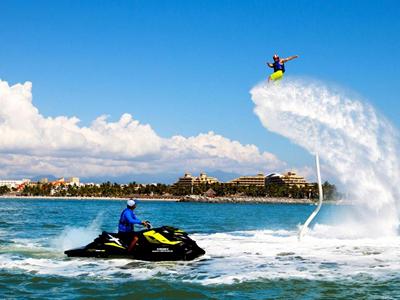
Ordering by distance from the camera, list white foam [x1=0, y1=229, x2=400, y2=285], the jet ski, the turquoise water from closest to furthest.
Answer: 1. the turquoise water
2. white foam [x1=0, y1=229, x2=400, y2=285]
3. the jet ski

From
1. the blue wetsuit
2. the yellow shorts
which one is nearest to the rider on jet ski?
the blue wetsuit

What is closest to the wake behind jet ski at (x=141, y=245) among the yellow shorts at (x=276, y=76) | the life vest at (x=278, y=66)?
the yellow shorts at (x=276, y=76)

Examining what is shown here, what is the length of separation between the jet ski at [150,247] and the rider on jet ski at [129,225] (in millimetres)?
101

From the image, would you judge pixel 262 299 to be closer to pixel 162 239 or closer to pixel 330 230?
pixel 162 239

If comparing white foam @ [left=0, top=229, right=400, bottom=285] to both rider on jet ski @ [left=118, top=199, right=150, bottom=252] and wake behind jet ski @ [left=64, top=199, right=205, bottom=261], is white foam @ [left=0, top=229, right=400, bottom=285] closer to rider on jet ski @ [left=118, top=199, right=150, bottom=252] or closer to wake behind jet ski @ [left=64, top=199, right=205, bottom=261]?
wake behind jet ski @ [left=64, top=199, right=205, bottom=261]

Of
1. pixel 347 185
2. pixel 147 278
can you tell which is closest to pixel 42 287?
pixel 147 278

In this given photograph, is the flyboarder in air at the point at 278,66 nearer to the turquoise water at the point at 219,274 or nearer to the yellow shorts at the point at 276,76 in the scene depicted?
the yellow shorts at the point at 276,76

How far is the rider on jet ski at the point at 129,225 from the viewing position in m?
16.9

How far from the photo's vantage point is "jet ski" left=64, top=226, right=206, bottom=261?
16516mm

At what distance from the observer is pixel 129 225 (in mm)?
17250

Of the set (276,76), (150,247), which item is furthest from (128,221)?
(276,76)

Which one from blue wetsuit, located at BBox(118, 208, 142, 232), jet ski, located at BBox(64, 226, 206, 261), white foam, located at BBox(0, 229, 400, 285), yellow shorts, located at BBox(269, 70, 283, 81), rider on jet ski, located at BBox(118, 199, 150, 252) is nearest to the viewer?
white foam, located at BBox(0, 229, 400, 285)

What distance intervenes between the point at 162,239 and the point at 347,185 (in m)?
14.7

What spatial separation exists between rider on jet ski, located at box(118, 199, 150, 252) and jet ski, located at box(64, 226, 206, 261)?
10 centimetres
